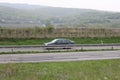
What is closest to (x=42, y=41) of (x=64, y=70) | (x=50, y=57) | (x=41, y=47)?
(x=41, y=47)

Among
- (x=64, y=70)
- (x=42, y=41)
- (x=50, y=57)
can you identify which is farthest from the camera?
(x=42, y=41)

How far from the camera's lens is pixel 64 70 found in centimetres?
2009

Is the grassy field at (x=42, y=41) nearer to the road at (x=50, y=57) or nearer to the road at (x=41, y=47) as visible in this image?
the road at (x=41, y=47)

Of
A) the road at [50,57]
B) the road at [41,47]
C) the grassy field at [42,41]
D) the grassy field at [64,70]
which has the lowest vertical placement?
the grassy field at [42,41]

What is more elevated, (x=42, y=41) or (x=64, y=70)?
(x=64, y=70)

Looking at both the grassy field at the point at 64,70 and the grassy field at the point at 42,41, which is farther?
the grassy field at the point at 42,41

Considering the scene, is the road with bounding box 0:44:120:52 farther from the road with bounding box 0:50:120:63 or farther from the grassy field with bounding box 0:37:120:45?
the grassy field with bounding box 0:37:120:45

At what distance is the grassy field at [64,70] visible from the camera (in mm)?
16078

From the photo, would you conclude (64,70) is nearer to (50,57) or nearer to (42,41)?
(50,57)

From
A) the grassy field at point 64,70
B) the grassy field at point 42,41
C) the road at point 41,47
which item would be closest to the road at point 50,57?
the grassy field at point 64,70

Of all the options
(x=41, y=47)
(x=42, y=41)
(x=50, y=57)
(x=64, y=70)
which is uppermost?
(x=64, y=70)

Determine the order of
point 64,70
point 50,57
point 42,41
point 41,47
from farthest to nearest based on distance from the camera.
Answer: point 42,41
point 41,47
point 50,57
point 64,70

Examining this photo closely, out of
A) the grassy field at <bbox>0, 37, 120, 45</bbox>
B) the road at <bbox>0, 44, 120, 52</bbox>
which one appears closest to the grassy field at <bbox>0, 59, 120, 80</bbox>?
the road at <bbox>0, 44, 120, 52</bbox>

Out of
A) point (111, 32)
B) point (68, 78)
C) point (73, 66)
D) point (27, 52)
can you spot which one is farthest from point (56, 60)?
point (111, 32)
